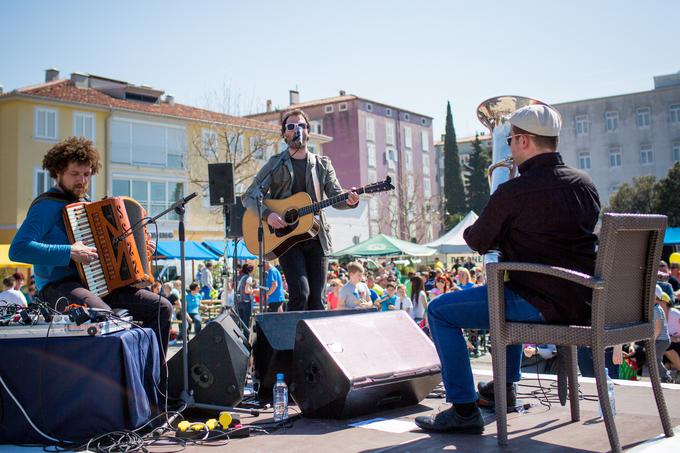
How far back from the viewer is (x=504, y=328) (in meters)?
3.36

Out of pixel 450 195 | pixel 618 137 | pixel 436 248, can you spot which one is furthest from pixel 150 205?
pixel 618 137

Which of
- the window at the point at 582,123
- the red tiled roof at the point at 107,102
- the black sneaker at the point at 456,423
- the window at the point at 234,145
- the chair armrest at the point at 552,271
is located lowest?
the black sneaker at the point at 456,423

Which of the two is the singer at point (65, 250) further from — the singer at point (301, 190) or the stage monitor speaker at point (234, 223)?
the stage monitor speaker at point (234, 223)

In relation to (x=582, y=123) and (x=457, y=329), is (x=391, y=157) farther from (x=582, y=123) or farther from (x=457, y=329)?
(x=457, y=329)

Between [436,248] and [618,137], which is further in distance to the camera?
[618,137]

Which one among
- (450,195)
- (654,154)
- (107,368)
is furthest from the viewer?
(450,195)

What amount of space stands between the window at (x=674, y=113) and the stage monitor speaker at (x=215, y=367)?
59.6 meters

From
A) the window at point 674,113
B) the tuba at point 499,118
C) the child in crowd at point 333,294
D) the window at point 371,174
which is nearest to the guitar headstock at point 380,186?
the tuba at point 499,118

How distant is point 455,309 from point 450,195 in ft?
210

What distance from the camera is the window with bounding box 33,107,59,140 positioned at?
1388 inches

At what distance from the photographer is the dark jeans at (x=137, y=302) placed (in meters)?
4.52

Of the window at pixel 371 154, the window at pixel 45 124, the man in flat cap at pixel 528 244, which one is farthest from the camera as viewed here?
the window at pixel 371 154

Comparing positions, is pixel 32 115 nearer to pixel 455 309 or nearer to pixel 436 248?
pixel 436 248

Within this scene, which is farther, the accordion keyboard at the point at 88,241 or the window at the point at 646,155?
the window at the point at 646,155
